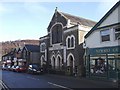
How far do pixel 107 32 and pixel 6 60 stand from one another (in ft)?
201

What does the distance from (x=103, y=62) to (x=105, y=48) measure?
2.05 m

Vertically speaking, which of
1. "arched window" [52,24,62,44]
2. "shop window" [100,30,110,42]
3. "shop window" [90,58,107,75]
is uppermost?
"arched window" [52,24,62,44]

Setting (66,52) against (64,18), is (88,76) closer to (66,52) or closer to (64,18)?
(66,52)

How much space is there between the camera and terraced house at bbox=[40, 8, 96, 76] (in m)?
40.0

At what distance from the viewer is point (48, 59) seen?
5003 centimetres

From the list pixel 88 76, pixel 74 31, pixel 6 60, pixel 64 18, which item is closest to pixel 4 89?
pixel 88 76

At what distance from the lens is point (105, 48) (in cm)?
2892

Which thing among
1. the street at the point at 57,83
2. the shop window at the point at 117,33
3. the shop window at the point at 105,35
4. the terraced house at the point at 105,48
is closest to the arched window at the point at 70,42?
the terraced house at the point at 105,48

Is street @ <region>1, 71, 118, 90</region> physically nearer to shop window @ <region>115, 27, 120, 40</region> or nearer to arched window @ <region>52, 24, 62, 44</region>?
shop window @ <region>115, 27, 120, 40</region>

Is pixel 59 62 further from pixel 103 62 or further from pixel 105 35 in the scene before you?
pixel 105 35

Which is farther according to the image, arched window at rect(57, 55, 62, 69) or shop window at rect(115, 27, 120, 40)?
arched window at rect(57, 55, 62, 69)

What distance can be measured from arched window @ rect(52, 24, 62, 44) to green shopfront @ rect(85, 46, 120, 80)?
49.1ft

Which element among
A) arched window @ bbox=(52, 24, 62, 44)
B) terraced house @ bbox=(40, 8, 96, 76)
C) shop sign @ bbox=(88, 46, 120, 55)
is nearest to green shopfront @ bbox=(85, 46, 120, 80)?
shop sign @ bbox=(88, 46, 120, 55)

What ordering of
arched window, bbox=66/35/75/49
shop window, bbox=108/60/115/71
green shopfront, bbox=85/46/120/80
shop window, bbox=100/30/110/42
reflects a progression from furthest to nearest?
1. arched window, bbox=66/35/75/49
2. shop window, bbox=100/30/110/42
3. shop window, bbox=108/60/115/71
4. green shopfront, bbox=85/46/120/80
